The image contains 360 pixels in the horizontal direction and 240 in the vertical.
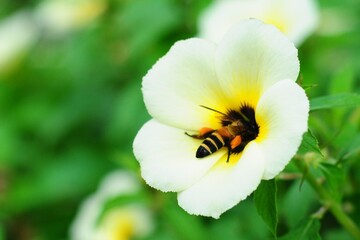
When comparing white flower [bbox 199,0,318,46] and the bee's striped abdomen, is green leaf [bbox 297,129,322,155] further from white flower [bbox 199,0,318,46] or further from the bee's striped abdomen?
white flower [bbox 199,0,318,46]

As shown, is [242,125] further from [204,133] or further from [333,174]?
[333,174]

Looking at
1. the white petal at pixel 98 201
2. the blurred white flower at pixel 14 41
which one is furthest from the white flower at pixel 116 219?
the blurred white flower at pixel 14 41

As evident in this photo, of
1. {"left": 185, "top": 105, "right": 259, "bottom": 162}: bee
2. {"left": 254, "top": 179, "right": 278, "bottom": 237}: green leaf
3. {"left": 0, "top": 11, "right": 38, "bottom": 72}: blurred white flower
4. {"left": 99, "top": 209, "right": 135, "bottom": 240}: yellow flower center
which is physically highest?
{"left": 185, "top": 105, "right": 259, "bottom": 162}: bee

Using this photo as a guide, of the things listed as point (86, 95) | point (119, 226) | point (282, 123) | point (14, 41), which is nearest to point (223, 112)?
point (282, 123)

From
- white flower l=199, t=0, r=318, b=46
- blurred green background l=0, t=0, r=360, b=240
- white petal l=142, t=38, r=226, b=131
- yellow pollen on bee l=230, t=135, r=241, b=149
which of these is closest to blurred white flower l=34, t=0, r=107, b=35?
blurred green background l=0, t=0, r=360, b=240

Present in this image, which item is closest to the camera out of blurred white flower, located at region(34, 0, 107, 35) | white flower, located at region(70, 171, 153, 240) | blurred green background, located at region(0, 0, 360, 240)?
white flower, located at region(70, 171, 153, 240)

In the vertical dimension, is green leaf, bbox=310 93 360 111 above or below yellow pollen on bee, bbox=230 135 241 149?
below

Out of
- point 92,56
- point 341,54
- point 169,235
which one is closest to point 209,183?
point 169,235

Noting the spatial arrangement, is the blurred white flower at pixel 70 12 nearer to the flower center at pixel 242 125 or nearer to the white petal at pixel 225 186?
the flower center at pixel 242 125

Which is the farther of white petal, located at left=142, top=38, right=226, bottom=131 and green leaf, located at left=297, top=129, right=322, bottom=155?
white petal, located at left=142, top=38, right=226, bottom=131
